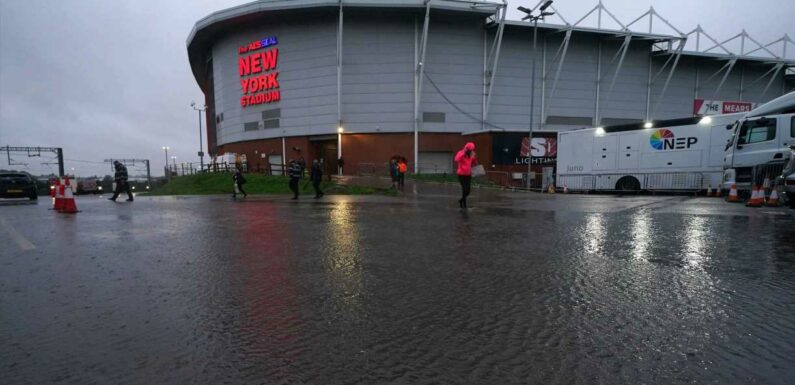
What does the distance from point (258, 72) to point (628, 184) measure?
33.4 meters

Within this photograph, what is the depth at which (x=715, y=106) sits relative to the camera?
43.3m

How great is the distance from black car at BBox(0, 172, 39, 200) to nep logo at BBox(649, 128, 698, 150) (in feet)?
96.7

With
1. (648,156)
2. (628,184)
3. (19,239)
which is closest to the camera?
(19,239)

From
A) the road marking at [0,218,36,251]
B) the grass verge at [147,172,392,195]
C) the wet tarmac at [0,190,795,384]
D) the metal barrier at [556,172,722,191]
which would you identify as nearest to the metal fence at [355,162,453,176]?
the grass verge at [147,172,392,195]

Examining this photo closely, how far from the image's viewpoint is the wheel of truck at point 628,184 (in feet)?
64.7

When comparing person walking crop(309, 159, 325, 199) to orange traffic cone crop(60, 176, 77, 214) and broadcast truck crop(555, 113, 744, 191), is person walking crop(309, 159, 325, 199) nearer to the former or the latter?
orange traffic cone crop(60, 176, 77, 214)

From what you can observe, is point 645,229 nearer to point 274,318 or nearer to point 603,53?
point 274,318

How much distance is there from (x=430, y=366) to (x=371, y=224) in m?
5.83

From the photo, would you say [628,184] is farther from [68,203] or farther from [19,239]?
[68,203]

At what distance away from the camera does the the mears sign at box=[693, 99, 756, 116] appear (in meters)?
42.8

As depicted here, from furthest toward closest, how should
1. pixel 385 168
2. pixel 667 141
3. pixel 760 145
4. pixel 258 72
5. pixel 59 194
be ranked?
pixel 258 72 < pixel 385 168 < pixel 667 141 < pixel 760 145 < pixel 59 194

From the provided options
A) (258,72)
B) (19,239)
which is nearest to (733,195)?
(19,239)

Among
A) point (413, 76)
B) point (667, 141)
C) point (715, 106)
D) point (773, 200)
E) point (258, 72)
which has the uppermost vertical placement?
point (258, 72)

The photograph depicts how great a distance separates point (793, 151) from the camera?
34.6ft
